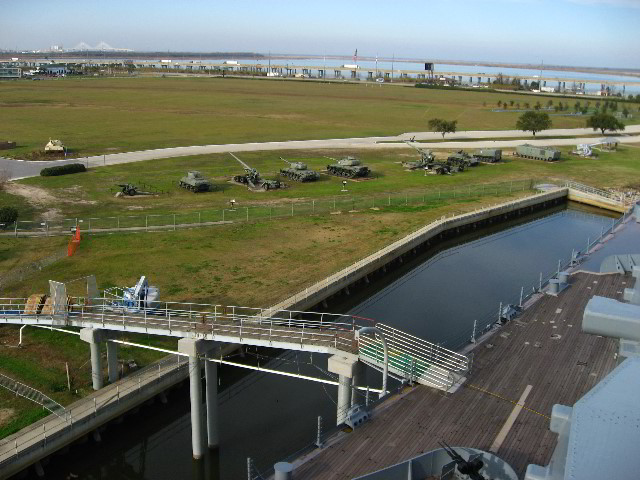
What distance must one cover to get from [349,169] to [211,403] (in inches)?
2094

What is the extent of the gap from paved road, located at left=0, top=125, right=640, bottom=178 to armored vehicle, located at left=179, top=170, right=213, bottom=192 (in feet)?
61.2

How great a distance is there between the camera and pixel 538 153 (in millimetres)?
96062

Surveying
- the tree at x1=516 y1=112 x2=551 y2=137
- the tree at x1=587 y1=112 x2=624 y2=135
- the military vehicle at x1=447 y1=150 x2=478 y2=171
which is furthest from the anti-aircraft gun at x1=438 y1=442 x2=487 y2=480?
the tree at x1=587 y1=112 x2=624 y2=135

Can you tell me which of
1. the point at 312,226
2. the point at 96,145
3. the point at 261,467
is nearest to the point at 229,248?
the point at 312,226

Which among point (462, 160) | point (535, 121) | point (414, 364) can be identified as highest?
point (535, 121)

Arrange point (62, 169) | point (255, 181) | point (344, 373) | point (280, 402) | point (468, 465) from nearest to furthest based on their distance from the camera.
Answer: point (468, 465), point (344, 373), point (280, 402), point (255, 181), point (62, 169)

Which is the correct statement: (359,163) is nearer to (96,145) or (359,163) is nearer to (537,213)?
(537,213)

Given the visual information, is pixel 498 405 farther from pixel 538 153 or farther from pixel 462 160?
pixel 538 153

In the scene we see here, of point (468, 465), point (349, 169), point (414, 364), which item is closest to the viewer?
point (468, 465)

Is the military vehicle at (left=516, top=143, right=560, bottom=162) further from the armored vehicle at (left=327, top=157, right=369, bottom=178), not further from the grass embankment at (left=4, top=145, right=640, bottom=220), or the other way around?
the armored vehicle at (left=327, top=157, right=369, bottom=178)

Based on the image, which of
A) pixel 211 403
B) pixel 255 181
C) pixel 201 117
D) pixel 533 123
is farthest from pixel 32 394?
pixel 201 117

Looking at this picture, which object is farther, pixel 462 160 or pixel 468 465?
pixel 462 160

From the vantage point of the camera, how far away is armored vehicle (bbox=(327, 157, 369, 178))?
78.0 metres

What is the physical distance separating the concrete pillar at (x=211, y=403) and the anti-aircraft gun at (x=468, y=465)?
11.5m
